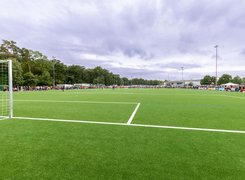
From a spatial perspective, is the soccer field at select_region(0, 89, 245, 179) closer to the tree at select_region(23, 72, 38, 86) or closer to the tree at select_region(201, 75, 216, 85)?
the tree at select_region(23, 72, 38, 86)

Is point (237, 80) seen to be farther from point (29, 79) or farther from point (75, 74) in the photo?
point (29, 79)

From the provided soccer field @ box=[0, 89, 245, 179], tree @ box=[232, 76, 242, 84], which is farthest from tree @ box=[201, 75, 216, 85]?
soccer field @ box=[0, 89, 245, 179]

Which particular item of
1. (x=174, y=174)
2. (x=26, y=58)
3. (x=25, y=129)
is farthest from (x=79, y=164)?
(x=26, y=58)

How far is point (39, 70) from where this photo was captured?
7112cm

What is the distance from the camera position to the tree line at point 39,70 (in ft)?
192

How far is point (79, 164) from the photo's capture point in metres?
3.34

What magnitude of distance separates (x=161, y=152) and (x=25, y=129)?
4.76m

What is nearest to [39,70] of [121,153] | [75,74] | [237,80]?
[75,74]

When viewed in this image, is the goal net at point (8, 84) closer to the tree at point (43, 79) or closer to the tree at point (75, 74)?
the tree at point (43, 79)

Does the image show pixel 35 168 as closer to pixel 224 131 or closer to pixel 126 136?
pixel 126 136

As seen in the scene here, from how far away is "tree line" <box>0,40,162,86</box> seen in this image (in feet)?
192

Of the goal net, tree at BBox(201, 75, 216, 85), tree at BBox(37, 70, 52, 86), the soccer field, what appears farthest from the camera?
tree at BBox(201, 75, 216, 85)

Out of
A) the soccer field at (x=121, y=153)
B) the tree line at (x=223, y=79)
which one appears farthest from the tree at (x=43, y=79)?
the tree line at (x=223, y=79)

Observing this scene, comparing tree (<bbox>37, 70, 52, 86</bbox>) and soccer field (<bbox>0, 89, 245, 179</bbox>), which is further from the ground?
tree (<bbox>37, 70, 52, 86</bbox>)
